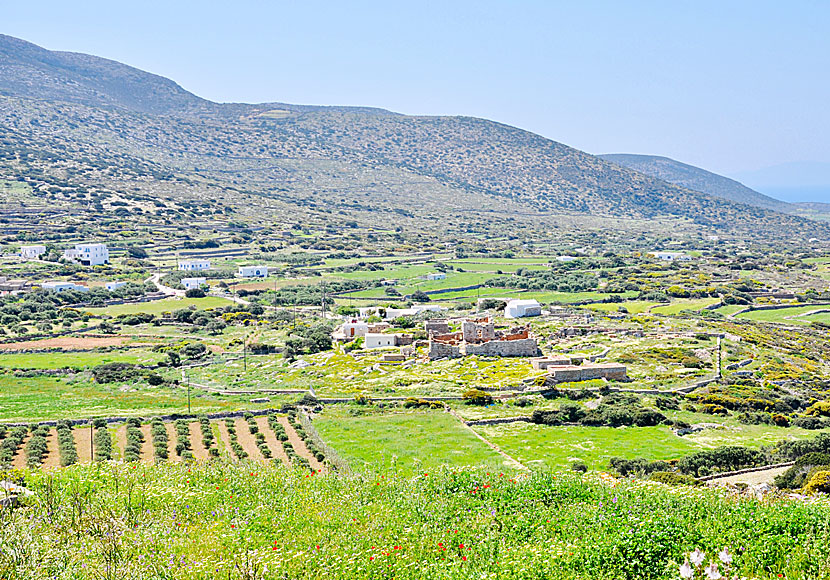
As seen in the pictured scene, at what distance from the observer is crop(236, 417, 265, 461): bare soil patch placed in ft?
95.1

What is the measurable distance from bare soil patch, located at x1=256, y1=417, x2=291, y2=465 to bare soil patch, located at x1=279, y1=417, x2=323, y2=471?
0.57m

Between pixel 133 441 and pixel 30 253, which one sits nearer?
pixel 133 441

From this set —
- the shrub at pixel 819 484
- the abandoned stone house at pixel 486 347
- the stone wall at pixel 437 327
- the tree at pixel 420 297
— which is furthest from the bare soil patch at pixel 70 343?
the shrub at pixel 819 484

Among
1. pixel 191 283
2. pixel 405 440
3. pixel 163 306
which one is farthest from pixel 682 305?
pixel 405 440

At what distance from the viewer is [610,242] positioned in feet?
495

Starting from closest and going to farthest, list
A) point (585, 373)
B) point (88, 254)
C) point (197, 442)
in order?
1. point (197, 442)
2. point (585, 373)
3. point (88, 254)

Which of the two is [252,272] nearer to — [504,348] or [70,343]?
[70,343]

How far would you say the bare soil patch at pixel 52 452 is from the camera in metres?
26.7

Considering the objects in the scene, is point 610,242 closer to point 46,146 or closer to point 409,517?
point 46,146

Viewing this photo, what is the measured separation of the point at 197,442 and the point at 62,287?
5255 cm

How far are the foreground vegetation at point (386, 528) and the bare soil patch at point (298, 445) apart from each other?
891 centimetres

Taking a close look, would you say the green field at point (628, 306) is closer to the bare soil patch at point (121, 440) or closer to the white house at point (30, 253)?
the bare soil patch at point (121, 440)

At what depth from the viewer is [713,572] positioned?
419 inches

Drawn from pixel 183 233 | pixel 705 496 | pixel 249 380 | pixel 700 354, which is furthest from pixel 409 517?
pixel 183 233
